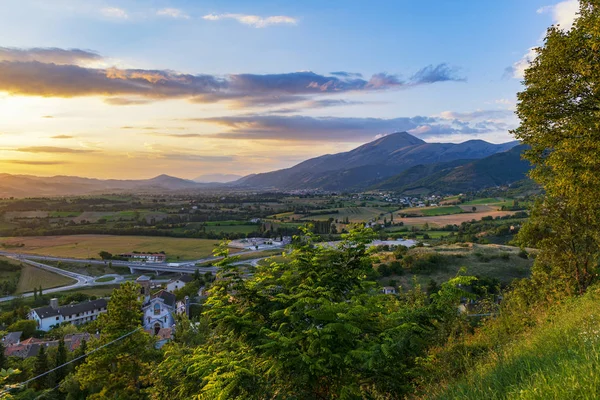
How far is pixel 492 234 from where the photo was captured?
278ft

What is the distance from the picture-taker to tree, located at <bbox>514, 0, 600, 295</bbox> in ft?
35.9

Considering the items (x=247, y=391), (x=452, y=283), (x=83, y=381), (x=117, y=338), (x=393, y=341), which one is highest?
(x=452, y=283)

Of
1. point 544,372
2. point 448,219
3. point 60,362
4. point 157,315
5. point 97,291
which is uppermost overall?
point 544,372

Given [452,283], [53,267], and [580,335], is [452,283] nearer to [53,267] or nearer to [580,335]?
[580,335]

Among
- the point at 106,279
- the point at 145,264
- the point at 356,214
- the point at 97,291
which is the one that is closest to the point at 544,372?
the point at 97,291

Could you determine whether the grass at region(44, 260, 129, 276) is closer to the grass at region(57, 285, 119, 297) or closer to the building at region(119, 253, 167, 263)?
the building at region(119, 253, 167, 263)

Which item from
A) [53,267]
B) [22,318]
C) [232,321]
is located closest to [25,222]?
[53,267]

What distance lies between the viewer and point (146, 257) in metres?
98.0

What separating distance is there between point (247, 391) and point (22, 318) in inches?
2324

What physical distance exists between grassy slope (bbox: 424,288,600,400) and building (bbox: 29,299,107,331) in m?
55.5

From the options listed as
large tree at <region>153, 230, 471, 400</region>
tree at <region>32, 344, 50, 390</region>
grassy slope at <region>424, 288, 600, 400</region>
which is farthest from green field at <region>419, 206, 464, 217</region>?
grassy slope at <region>424, 288, 600, 400</region>

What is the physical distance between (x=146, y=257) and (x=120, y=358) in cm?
8744

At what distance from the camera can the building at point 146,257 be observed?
316 ft

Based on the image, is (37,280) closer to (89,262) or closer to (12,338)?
(89,262)
